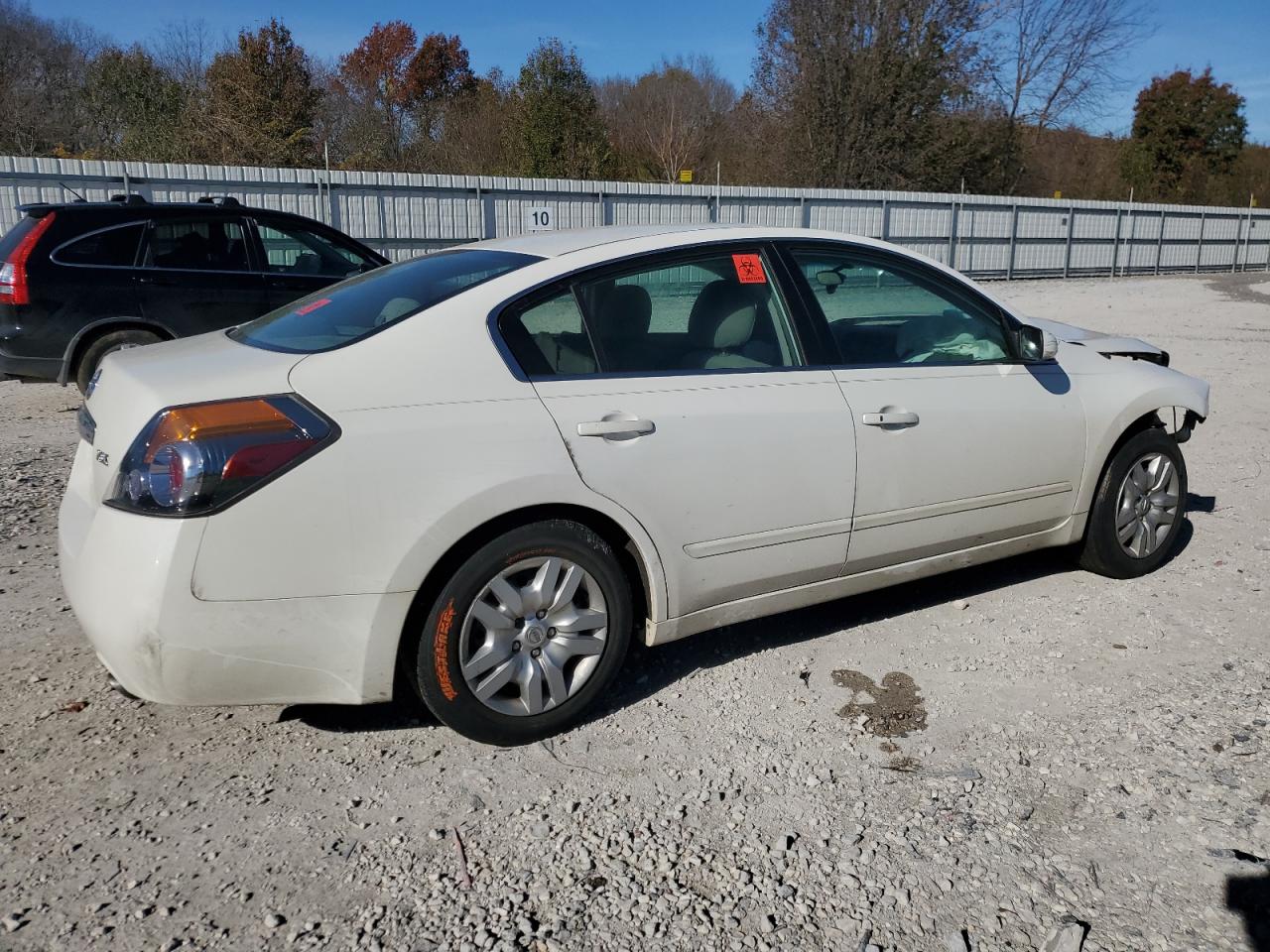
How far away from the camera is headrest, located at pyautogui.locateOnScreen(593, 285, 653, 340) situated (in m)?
3.42

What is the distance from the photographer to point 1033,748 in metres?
3.27

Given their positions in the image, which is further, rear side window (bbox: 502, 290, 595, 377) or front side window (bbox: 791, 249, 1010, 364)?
front side window (bbox: 791, 249, 1010, 364)

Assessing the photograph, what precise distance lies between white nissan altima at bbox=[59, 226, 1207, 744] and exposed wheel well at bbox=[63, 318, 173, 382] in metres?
4.95

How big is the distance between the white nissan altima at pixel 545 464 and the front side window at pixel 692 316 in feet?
0.04

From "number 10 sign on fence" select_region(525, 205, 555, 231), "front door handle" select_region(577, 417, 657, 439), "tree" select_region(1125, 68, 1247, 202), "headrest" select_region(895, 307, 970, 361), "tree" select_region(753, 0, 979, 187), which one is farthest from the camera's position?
"tree" select_region(1125, 68, 1247, 202)

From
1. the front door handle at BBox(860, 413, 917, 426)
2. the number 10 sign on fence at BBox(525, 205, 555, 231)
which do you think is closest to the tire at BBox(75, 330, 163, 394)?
the front door handle at BBox(860, 413, 917, 426)

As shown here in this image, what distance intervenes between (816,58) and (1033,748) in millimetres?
32406

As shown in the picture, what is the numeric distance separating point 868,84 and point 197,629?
107ft

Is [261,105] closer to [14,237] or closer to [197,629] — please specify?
[14,237]

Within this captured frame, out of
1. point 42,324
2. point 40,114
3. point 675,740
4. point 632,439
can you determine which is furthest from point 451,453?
point 40,114

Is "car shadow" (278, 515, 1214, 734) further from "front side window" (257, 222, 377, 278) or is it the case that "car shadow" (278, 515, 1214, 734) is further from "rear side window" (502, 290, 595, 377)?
"front side window" (257, 222, 377, 278)

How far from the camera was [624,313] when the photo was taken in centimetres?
350

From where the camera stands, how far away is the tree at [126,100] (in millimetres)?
29000

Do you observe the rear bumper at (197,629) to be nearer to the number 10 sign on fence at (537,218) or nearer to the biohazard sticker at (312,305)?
the biohazard sticker at (312,305)
